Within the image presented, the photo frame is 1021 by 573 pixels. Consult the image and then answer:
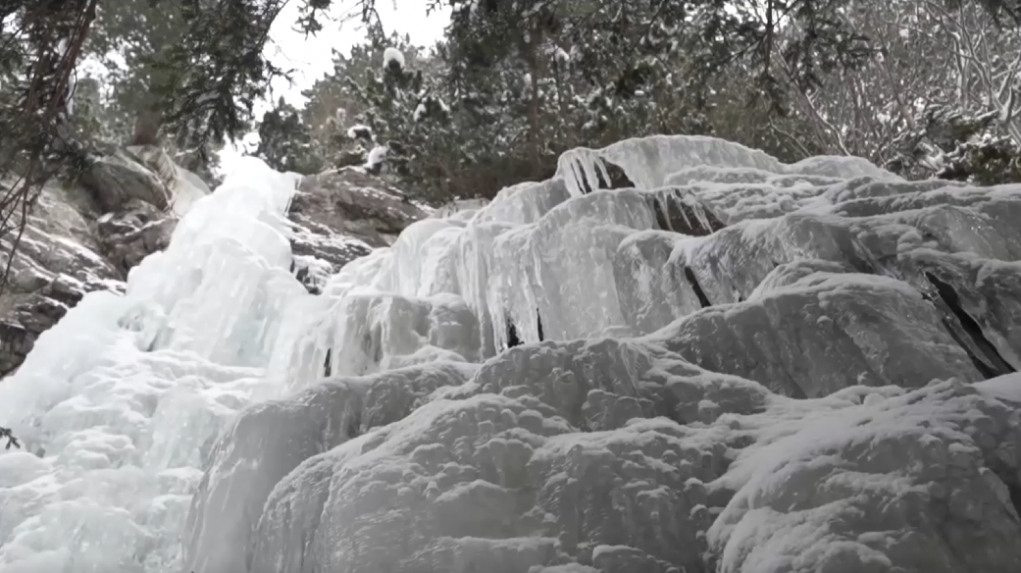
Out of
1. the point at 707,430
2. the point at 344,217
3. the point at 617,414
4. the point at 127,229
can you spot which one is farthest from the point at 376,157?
the point at 707,430

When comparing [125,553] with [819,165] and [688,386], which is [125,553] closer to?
[688,386]

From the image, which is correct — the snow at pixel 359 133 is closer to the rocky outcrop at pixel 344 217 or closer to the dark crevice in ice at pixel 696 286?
the rocky outcrop at pixel 344 217

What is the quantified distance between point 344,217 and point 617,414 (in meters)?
10.3

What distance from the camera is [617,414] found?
287 centimetres

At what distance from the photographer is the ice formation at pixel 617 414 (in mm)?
1986

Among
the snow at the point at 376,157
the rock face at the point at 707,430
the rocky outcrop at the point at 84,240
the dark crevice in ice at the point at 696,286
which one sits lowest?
the rock face at the point at 707,430

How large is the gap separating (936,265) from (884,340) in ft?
3.22

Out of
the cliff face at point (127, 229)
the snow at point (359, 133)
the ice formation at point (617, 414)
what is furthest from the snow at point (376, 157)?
the ice formation at point (617, 414)

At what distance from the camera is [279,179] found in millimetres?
13938

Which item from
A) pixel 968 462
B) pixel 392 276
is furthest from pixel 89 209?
pixel 968 462

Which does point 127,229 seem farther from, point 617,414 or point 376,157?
point 617,414

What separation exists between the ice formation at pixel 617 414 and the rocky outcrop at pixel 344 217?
4212 millimetres

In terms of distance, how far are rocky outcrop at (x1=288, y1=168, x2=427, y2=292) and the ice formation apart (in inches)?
166

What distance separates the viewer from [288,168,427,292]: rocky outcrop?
38.0 ft
